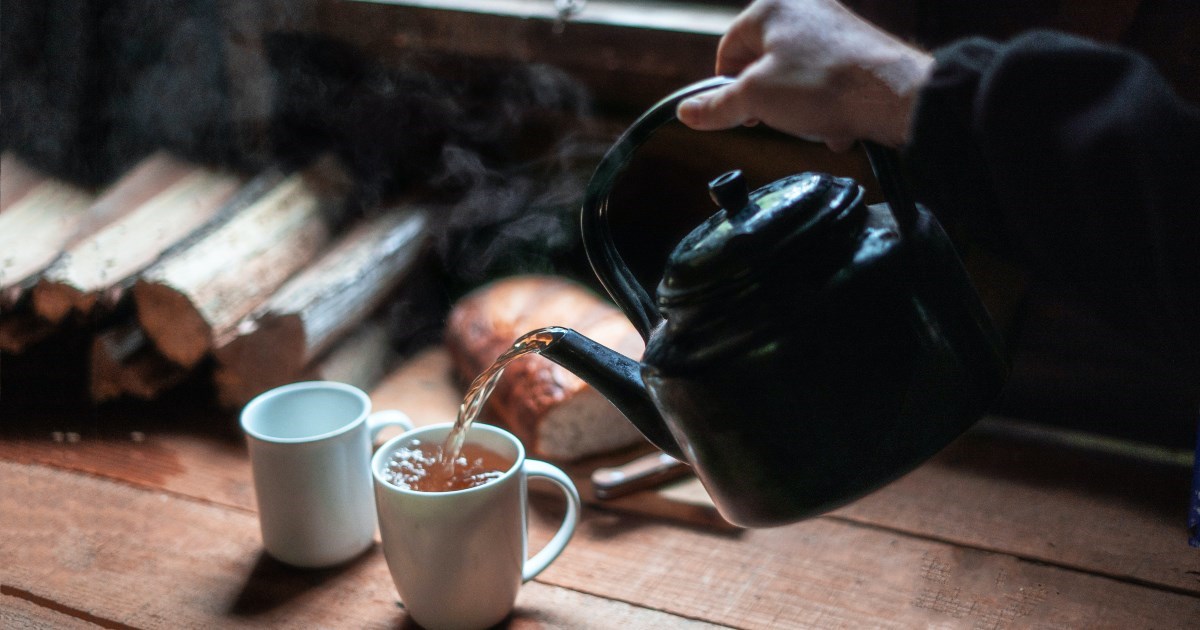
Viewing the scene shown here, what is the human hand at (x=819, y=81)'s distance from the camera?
0.78 m

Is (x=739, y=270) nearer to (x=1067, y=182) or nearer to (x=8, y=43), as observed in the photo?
(x=1067, y=182)

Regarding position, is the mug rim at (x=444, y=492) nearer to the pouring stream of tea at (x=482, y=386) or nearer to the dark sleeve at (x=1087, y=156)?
the pouring stream of tea at (x=482, y=386)

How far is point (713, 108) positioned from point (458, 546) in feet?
1.71

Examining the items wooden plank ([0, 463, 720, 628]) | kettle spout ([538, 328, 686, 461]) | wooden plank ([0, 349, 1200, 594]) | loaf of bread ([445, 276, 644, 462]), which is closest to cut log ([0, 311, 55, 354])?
wooden plank ([0, 349, 1200, 594])

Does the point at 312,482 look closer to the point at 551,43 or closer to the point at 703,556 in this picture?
the point at 703,556

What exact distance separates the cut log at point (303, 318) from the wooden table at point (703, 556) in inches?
5.5

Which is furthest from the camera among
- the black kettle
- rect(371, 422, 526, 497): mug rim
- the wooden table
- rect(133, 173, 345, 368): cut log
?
rect(133, 173, 345, 368): cut log

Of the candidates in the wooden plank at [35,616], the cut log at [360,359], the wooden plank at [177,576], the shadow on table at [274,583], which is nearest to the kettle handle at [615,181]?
the wooden plank at [177,576]

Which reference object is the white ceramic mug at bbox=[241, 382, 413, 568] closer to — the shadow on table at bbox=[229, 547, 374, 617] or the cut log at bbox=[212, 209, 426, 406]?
the shadow on table at bbox=[229, 547, 374, 617]

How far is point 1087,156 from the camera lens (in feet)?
2.40

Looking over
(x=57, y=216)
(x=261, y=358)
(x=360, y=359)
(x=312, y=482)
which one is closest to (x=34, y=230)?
A: (x=57, y=216)

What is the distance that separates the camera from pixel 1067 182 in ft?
2.48

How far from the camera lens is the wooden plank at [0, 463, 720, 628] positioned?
1.08 metres

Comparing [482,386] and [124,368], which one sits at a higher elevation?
[482,386]
